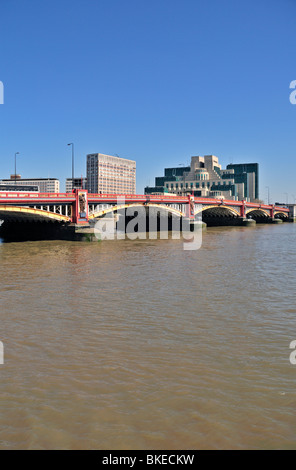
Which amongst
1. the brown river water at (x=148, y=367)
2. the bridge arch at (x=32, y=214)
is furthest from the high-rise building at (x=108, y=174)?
the brown river water at (x=148, y=367)

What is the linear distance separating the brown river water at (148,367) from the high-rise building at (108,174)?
156283mm

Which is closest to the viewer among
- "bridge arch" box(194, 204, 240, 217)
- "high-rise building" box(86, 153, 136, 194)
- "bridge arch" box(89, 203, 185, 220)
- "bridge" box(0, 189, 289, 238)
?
"bridge" box(0, 189, 289, 238)

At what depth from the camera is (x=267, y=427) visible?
211 inches

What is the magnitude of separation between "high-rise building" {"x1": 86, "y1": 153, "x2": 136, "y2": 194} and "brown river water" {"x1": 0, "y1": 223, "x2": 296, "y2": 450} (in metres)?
156

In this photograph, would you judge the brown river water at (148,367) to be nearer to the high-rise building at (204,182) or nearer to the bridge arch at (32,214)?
the bridge arch at (32,214)

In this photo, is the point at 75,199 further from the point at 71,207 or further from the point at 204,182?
the point at 204,182

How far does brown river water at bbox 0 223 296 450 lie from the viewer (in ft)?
17.3

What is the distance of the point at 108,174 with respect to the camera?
179m

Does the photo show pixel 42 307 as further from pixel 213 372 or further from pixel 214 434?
pixel 214 434

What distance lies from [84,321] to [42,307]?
7.57 ft

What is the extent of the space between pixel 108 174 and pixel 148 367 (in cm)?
17545

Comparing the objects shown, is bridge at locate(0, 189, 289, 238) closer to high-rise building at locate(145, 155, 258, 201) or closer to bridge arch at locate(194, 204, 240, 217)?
bridge arch at locate(194, 204, 240, 217)

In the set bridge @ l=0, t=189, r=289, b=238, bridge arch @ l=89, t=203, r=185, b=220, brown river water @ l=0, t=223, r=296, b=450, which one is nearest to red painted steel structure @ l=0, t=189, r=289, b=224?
bridge @ l=0, t=189, r=289, b=238
